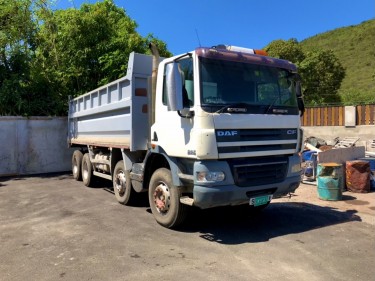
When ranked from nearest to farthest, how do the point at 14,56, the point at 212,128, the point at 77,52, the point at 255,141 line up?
the point at 212,128, the point at 255,141, the point at 14,56, the point at 77,52

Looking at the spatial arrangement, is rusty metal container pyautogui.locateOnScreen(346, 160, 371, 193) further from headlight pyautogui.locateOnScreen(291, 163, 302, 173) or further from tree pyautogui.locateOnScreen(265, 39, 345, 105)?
tree pyautogui.locateOnScreen(265, 39, 345, 105)

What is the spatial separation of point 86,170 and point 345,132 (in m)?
14.0

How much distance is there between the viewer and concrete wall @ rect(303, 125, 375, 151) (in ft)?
60.1

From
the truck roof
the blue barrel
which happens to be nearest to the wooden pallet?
the blue barrel

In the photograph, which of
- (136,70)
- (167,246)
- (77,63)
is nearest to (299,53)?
(77,63)

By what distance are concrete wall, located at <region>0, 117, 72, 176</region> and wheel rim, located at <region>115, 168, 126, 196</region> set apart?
6878 mm

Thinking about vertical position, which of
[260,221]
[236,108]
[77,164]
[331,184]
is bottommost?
[260,221]

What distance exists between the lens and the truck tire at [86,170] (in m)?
10.4

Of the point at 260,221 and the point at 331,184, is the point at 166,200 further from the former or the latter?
the point at 331,184

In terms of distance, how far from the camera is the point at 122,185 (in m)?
8.08

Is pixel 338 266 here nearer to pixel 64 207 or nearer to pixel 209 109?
pixel 209 109

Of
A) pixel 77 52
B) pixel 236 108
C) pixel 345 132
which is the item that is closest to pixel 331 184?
pixel 236 108

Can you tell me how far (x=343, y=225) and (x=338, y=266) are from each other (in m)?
1.96

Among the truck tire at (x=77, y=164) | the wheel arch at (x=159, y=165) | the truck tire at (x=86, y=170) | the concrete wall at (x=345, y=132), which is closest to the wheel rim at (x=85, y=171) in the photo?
the truck tire at (x=86, y=170)
